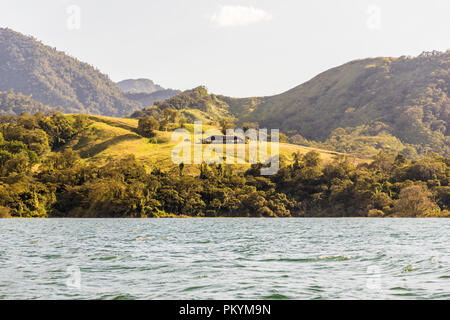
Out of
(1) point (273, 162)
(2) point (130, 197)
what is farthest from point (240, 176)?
(2) point (130, 197)

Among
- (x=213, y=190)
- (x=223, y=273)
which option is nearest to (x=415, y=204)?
(x=213, y=190)

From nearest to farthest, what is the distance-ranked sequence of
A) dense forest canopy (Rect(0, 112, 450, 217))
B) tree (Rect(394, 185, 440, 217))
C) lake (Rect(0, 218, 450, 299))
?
lake (Rect(0, 218, 450, 299)), dense forest canopy (Rect(0, 112, 450, 217)), tree (Rect(394, 185, 440, 217))

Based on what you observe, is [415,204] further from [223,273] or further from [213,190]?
[223,273]

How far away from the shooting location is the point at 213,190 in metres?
148

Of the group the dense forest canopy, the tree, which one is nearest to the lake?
the dense forest canopy

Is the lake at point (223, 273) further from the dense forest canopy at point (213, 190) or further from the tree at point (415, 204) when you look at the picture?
the tree at point (415, 204)

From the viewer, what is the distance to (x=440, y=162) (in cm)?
16200

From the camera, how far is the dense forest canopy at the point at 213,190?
137000 mm

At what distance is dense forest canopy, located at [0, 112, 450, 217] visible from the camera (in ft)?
449

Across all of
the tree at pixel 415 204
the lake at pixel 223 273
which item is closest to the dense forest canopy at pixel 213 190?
the tree at pixel 415 204

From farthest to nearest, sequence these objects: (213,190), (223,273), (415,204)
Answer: (213,190) → (415,204) → (223,273)

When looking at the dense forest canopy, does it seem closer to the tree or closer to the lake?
the tree
